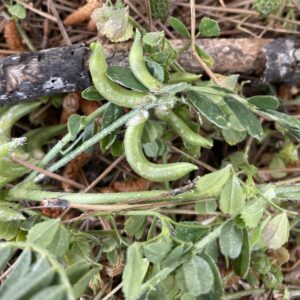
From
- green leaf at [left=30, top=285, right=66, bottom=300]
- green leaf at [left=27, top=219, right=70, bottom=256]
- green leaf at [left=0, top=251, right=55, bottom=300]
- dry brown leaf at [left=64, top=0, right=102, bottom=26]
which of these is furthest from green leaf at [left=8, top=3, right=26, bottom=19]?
green leaf at [left=30, top=285, right=66, bottom=300]

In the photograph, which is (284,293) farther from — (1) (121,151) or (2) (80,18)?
(2) (80,18)

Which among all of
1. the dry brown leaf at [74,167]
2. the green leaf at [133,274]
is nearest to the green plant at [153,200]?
the green leaf at [133,274]

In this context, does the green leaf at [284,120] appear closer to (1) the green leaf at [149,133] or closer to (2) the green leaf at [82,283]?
(1) the green leaf at [149,133]

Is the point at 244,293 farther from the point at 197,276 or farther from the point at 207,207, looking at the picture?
the point at 197,276

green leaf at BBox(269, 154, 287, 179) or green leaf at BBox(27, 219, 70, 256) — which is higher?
green leaf at BBox(27, 219, 70, 256)

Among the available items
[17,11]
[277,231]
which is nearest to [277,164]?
[277,231]

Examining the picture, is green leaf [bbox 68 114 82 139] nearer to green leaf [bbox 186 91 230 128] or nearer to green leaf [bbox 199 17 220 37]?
green leaf [bbox 186 91 230 128]

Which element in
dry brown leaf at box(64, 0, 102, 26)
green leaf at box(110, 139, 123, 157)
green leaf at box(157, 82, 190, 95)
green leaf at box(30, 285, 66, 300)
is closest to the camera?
green leaf at box(30, 285, 66, 300)
